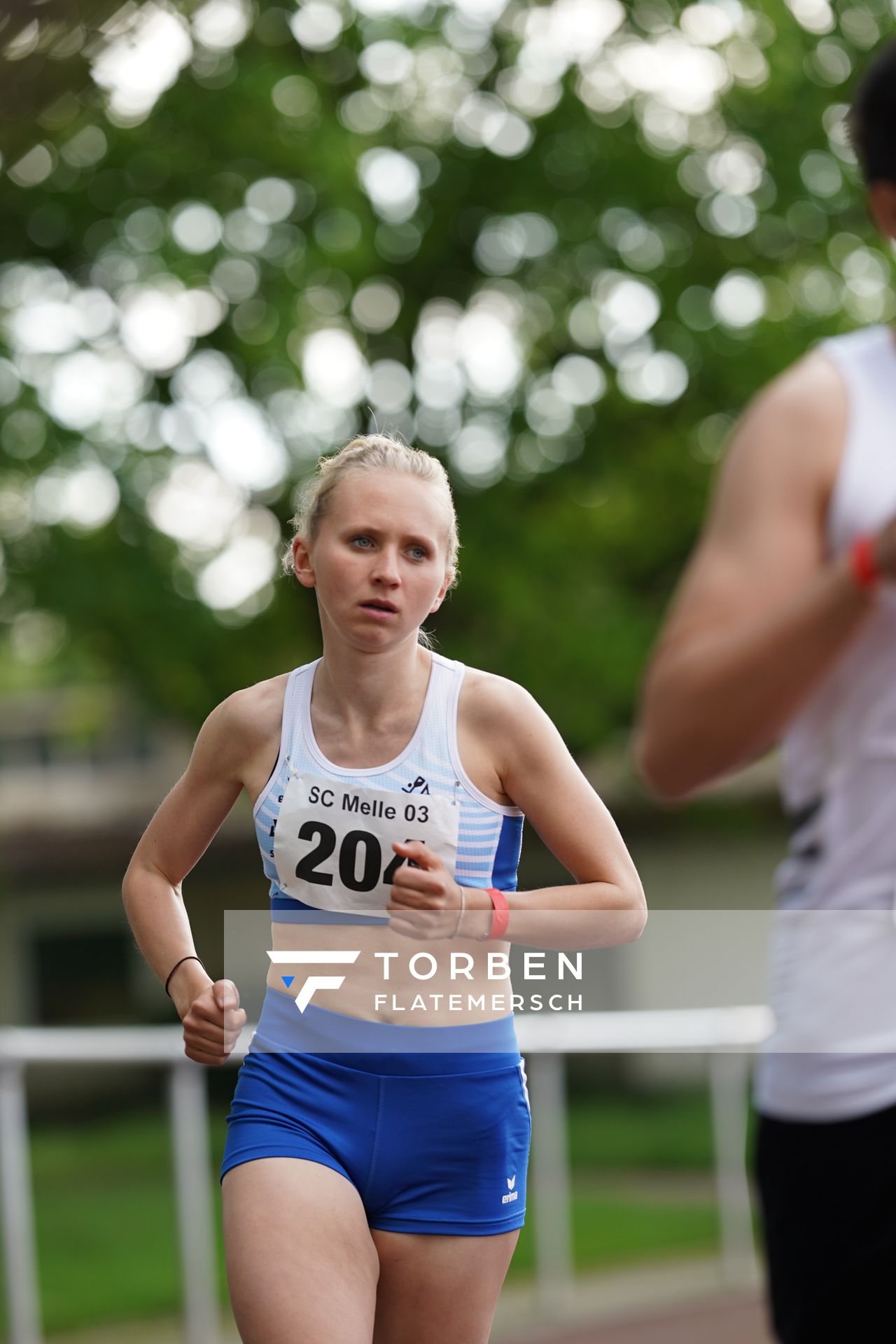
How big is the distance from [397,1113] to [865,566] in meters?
0.67

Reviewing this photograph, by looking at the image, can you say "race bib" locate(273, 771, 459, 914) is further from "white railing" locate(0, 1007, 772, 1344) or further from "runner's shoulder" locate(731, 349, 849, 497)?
"runner's shoulder" locate(731, 349, 849, 497)

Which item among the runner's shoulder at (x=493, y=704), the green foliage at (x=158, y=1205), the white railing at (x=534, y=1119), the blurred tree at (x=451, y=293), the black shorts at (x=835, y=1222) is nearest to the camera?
the runner's shoulder at (x=493, y=704)

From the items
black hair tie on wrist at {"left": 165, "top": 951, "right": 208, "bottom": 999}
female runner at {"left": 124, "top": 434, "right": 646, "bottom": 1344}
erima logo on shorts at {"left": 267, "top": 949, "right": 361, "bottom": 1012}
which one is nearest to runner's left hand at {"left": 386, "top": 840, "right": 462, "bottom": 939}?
female runner at {"left": 124, "top": 434, "right": 646, "bottom": 1344}

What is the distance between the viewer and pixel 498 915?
1.41 m

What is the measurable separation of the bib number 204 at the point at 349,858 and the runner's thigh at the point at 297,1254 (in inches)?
12.7

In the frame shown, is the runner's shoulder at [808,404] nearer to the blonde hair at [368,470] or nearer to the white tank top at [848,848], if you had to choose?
the white tank top at [848,848]

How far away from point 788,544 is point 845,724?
179 mm

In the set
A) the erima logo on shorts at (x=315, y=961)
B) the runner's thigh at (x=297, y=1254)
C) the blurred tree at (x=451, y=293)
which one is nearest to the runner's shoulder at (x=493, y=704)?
the erima logo on shorts at (x=315, y=961)

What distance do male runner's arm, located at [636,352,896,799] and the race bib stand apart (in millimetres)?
235

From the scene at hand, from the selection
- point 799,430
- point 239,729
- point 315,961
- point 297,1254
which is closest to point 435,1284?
point 297,1254

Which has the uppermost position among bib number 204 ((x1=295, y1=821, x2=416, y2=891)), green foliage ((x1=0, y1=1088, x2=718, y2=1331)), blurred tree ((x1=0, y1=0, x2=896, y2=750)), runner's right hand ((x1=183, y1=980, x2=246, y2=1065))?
blurred tree ((x1=0, y1=0, x2=896, y2=750))

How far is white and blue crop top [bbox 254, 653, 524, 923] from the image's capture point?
55.8 inches

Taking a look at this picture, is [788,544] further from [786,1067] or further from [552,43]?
[552,43]

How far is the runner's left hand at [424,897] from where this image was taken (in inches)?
53.2
